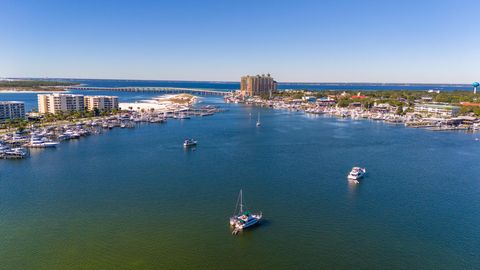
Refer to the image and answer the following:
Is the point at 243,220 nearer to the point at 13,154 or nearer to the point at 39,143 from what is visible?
the point at 13,154

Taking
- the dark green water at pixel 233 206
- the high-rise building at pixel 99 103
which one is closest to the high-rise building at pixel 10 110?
the high-rise building at pixel 99 103

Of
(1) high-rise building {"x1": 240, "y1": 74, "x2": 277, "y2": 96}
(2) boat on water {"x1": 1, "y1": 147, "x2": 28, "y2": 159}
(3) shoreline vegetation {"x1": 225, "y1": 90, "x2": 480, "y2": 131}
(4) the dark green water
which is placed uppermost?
(1) high-rise building {"x1": 240, "y1": 74, "x2": 277, "y2": 96}

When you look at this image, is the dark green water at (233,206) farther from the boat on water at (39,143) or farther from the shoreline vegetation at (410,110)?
the shoreline vegetation at (410,110)

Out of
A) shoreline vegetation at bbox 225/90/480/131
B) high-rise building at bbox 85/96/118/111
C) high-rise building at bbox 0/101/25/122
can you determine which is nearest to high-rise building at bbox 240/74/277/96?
shoreline vegetation at bbox 225/90/480/131

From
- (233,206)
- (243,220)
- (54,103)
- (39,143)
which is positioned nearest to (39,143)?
(39,143)

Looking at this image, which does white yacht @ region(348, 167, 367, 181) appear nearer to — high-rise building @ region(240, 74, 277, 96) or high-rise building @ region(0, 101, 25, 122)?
high-rise building @ region(0, 101, 25, 122)
